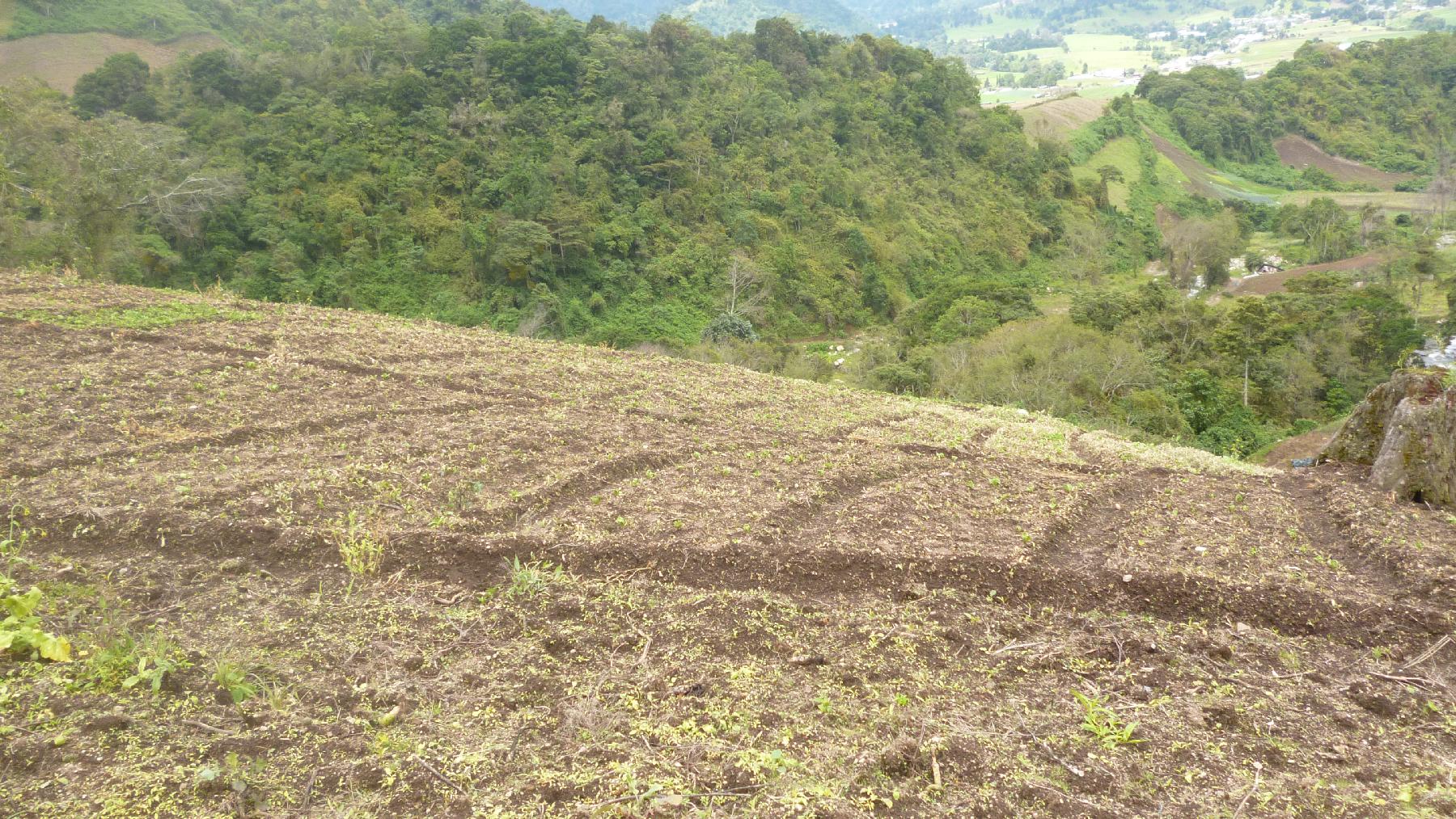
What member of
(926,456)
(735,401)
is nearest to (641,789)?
(926,456)

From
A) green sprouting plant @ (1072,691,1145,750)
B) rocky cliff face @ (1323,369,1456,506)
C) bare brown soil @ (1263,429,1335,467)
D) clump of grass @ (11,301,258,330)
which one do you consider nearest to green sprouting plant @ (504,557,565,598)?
green sprouting plant @ (1072,691,1145,750)

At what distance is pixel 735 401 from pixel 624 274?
28.1 m

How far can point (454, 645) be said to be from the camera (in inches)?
164

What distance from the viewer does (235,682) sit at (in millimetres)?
3680

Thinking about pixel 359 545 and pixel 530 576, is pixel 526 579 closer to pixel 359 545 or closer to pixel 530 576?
pixel 530 576

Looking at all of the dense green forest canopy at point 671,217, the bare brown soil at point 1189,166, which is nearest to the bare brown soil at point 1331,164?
the bare brown soil at point 1189,166

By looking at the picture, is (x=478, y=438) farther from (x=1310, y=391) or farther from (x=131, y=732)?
(x=1310, y=391)

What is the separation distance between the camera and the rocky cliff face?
21.1 ft

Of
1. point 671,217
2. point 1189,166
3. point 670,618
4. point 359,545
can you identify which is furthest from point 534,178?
point 1189,166

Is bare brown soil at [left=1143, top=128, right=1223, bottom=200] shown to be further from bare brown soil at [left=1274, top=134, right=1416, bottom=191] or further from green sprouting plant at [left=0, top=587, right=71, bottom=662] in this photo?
green sprouting plant at [left=0, top=587, right=71, bottom=662]

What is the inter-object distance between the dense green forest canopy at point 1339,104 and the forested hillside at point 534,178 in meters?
52.3

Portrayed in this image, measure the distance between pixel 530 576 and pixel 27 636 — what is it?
2431 mm

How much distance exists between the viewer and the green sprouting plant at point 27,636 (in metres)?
3.65

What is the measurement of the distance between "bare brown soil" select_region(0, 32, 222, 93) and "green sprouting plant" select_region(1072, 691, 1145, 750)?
5829 centimetres
